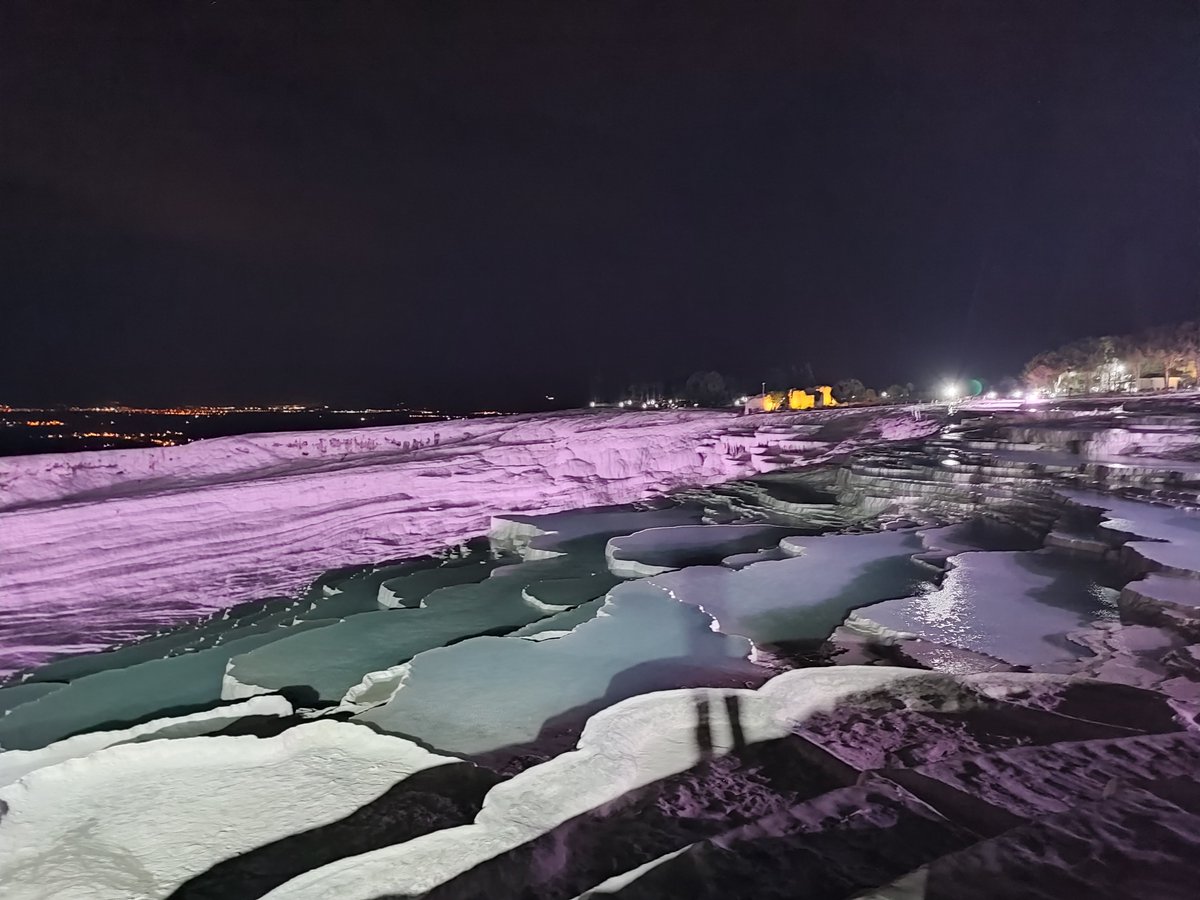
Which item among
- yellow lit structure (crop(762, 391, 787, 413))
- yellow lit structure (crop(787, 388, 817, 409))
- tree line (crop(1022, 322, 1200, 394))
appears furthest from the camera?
yellow lit structure (crop(787, 388, 817, 409))

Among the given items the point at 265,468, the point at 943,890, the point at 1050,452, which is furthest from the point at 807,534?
the point at 265,468

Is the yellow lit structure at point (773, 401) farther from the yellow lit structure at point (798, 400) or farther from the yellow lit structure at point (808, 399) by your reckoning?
the yellow lit structure at point (798, 400)

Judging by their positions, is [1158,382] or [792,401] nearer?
[1158,382]

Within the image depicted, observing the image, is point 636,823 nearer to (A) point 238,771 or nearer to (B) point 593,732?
(B) point 593,732

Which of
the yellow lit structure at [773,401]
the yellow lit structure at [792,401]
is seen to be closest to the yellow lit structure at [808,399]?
the yellow lit structure at [792,401]

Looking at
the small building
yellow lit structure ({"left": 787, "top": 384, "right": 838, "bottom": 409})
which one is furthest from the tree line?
yellow lit structure ({"left": 787, "top": 384, "right": 838, "bottom": 409})

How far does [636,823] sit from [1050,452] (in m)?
16.5

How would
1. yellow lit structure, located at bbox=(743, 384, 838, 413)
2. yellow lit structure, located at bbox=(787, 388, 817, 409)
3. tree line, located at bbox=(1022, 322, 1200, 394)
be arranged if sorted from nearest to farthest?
1. tree line, located at bbox=(1022, 322, 1200, 394)
2. yellow lit structure, located at bbox=(743, 384, 838, 413)
3. yellow lit structure, located at bbox=(787, 388, 817, 409)

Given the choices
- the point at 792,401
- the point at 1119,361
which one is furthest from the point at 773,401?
the point at 1119,361

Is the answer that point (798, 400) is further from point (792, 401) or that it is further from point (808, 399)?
point (808, 399)

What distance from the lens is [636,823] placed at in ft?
10.8

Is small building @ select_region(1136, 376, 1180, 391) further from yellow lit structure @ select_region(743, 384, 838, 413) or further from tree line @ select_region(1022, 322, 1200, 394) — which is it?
yellow lit structure @ select_region(743, 384, 838, 413)

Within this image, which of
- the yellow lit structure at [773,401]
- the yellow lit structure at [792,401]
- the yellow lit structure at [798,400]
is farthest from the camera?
the yellow lit structure at [798,400]

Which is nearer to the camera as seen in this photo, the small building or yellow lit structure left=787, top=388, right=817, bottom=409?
the small building
